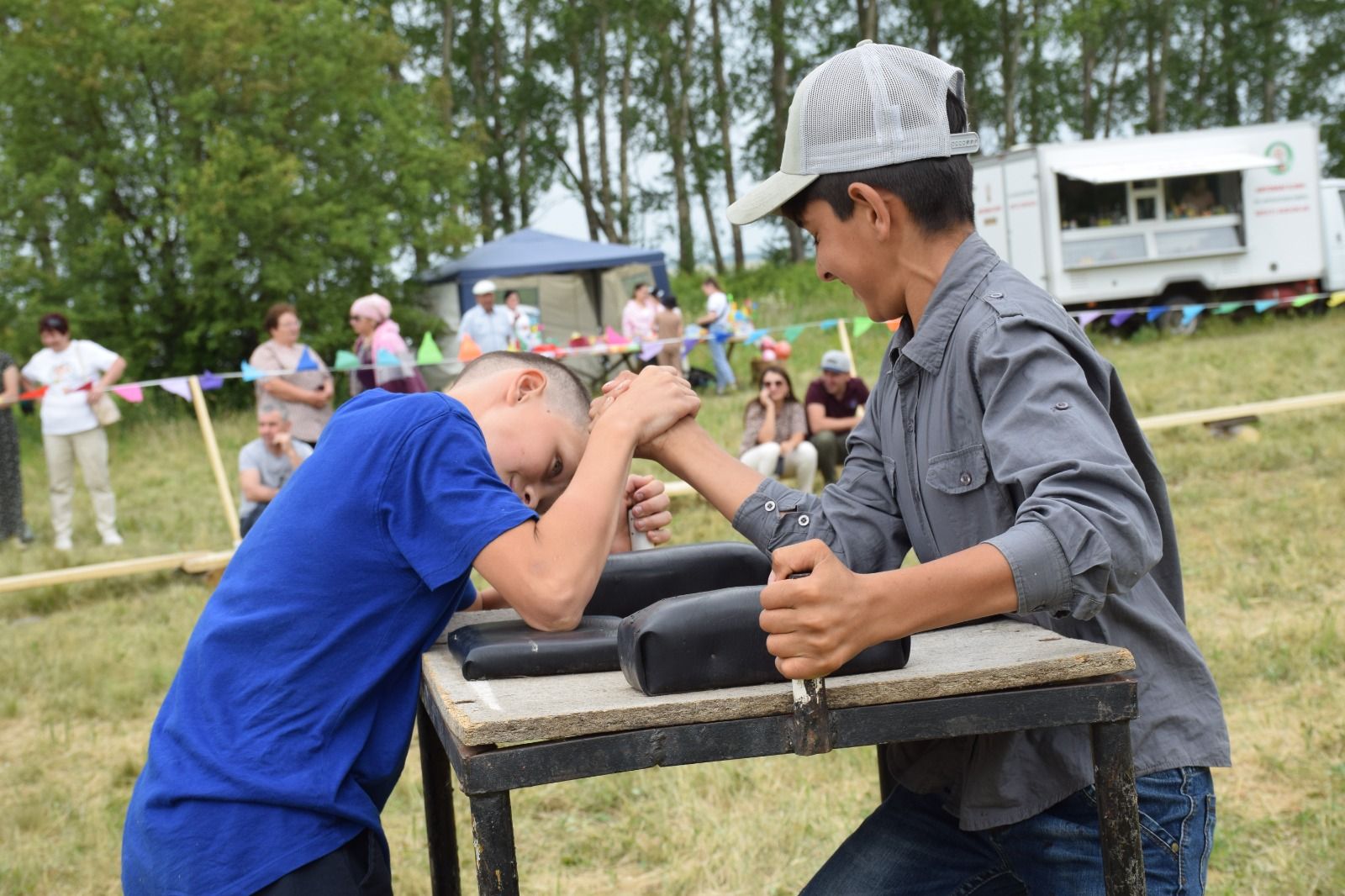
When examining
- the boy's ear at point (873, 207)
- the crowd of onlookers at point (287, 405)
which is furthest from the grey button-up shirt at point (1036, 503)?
the crowd of onlookers at point (287, 405)

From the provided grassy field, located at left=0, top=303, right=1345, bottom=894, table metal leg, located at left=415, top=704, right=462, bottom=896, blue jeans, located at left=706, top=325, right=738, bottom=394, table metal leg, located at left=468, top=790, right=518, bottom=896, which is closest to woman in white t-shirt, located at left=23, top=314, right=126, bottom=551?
grassy field, located at left=0, top=303, right=1345, bottom=894

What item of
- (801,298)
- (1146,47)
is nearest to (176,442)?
(801,298)

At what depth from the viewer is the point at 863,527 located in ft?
7.08

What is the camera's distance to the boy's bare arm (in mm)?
1770

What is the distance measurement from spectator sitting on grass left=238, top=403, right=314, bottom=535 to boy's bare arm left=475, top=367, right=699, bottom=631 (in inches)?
267

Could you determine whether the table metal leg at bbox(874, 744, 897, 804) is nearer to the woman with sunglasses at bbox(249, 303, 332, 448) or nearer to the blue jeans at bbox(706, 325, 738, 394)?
the woman with sunglasses at bbox(249, 303, 332, 448)

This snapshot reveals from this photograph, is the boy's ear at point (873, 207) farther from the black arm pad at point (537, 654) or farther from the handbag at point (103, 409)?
the handbag at point (103, 409)

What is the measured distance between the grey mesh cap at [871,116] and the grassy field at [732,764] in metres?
2.48

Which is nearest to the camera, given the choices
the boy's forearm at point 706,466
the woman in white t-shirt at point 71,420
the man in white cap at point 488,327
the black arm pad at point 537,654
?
the black arm pad at point 537,654

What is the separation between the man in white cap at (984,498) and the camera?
4.87 ft

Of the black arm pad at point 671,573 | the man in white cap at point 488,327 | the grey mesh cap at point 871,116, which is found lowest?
the black arm pad at point 671,573

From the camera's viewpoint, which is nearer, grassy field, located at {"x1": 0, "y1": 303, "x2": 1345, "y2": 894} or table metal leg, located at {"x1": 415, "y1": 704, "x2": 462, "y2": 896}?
table metal leg, located at {"x1": 415, "y1": 704, "x2": 462, "y2": 896}

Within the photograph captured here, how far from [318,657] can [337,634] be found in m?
0.04

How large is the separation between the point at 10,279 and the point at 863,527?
20157mm
